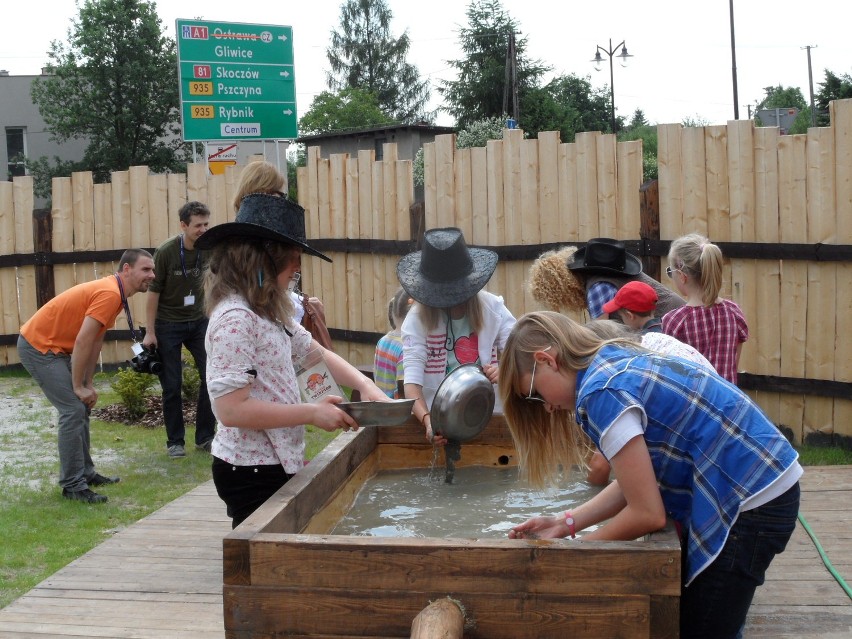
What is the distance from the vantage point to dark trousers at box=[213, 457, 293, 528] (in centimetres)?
325

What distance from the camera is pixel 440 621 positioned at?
2.35 m

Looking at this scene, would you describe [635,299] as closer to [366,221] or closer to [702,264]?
[702,264]

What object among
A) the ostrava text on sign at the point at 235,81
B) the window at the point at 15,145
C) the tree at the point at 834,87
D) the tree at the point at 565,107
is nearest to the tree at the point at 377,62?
A: the tree at the point at 565,107

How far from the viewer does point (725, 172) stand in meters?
7.35

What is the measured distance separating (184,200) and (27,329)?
461cm

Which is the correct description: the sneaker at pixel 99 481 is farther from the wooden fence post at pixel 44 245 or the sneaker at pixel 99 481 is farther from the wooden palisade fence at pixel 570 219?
the wooden fence post at pixel 44 245

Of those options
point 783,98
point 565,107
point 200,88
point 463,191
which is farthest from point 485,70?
point 463,191

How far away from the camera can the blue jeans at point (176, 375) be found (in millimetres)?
7762

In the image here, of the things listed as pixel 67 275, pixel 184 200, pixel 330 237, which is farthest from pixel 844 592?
pixel 67 275

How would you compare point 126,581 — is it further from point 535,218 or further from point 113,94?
point 113,94

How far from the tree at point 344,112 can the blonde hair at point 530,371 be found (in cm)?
5402

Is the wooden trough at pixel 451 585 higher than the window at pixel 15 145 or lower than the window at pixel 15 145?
lower

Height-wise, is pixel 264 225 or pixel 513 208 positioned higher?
pixel 513 208

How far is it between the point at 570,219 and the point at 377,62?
5651cm
